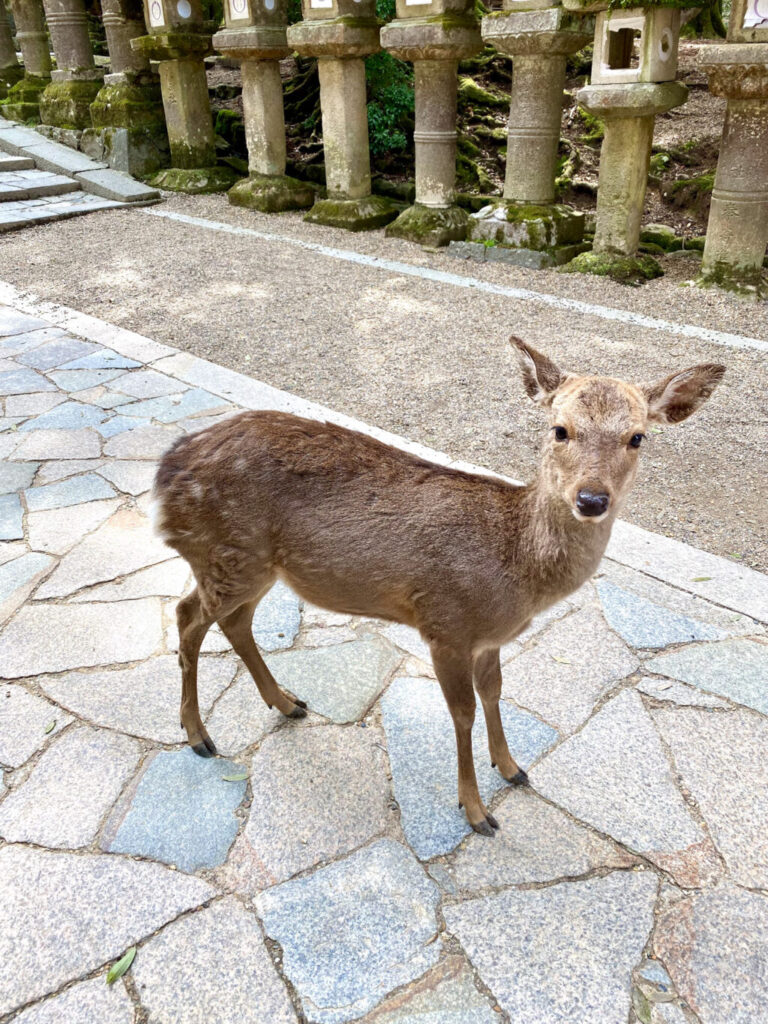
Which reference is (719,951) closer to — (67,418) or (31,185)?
(67,418)

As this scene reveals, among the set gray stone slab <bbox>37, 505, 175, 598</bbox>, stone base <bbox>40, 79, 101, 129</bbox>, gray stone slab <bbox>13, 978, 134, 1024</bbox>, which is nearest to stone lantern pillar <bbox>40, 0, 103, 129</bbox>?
stone base <bbox>40, 79, 101, 129</bbox>

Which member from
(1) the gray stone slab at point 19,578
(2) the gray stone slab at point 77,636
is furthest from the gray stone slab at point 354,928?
(1) the gray stone slab at point 19,578

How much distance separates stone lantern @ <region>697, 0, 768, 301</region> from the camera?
627 cm

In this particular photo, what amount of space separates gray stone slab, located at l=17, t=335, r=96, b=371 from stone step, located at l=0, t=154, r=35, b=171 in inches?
302

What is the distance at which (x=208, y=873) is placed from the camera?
2264 mm

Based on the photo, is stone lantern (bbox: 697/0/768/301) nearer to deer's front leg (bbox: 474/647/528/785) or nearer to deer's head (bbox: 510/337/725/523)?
deer's head (bbox: 510/337/725/523)

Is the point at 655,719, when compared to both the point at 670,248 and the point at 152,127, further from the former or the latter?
the point at 152,127

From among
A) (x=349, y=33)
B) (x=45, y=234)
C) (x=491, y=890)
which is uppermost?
(x=349, y=33)

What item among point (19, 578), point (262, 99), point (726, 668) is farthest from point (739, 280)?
point (262, 99)

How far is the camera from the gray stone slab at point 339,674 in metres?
2.92

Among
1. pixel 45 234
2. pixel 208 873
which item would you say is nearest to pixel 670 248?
pixel 45 234

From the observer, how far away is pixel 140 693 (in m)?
2.96

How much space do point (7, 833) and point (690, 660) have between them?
2.56m

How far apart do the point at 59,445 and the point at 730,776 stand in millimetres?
4188
